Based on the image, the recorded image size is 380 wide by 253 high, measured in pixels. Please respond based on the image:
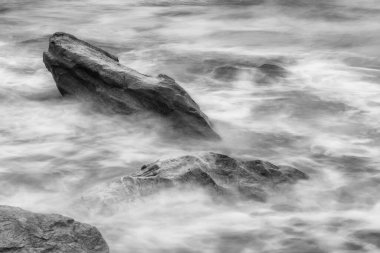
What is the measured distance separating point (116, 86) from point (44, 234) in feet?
11.4

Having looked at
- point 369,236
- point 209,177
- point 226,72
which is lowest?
point 369,236

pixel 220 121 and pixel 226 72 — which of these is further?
pixel 226 72

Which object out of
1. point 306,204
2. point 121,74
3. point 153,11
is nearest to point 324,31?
point 153,11

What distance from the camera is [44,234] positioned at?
174 inches

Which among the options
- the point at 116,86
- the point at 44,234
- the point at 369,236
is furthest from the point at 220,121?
the point at 44,234

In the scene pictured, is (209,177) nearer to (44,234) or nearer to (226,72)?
(44,234)

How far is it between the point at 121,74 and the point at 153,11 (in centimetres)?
686

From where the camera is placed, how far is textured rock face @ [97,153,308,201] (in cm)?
571

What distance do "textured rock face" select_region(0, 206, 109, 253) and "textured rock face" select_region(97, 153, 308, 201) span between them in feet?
3.47

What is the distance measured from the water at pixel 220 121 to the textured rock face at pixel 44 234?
23.3 inches

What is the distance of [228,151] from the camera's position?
7.14m

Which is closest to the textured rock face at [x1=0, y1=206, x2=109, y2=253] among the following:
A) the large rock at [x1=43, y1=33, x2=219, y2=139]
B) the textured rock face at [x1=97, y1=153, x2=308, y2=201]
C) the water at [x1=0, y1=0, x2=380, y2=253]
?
the water at [x1=0, y1=0, x2=380, y2=253]

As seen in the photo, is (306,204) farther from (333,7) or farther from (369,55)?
(333,7)

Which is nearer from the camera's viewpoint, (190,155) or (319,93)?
(190,155)
